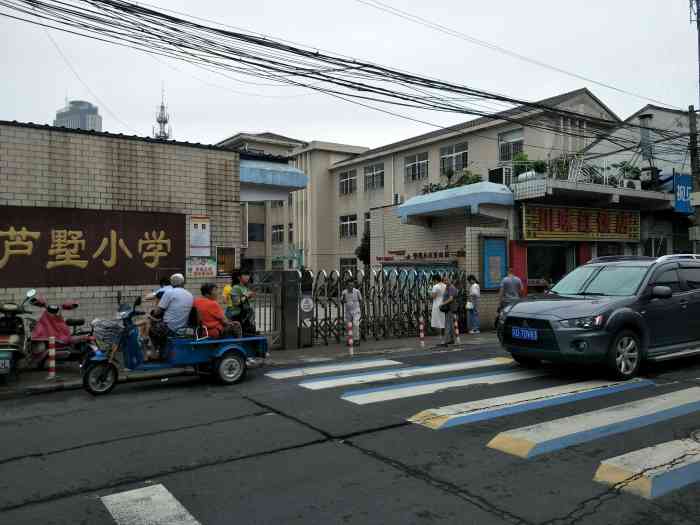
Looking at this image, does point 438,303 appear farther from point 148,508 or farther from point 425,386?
point 148,508

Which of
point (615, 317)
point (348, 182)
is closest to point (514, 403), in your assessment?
point (615, 317)

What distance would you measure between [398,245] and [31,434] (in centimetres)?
1689

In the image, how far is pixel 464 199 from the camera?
17.9 meters

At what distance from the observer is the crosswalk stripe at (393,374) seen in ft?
28.9

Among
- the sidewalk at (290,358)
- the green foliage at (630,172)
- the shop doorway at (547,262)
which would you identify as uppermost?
the green foliage at (630,172)

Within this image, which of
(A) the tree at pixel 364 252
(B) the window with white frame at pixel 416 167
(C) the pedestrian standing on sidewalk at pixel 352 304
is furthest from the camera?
(B) the window with white frame at pixel 416 167

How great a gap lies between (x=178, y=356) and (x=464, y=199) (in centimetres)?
1163

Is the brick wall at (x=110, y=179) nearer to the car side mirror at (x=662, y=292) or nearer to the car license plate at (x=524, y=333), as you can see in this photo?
the car license plate at (x=524, y=333)

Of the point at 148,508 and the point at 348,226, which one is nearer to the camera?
the point at 148,508

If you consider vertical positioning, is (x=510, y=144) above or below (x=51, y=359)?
above

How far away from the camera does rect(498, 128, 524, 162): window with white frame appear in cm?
2916

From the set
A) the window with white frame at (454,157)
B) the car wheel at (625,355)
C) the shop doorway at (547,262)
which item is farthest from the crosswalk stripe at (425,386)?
the window with white frame at (454,157)

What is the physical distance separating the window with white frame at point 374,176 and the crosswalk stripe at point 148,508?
1341 inches

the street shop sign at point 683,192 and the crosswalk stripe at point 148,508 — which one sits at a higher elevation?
the street shop sign at point 683,192
